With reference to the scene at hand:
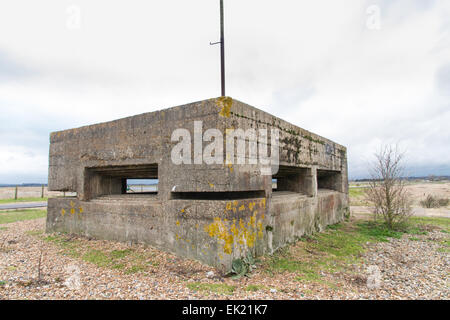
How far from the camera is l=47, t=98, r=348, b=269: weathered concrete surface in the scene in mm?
4109

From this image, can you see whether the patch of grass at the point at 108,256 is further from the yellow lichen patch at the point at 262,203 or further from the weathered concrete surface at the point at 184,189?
the yellow lichen patch at the point at 262,203

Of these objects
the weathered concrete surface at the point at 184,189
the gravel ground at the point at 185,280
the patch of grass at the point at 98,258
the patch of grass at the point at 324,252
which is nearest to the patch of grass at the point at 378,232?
the patch of grass at the point at 324,252

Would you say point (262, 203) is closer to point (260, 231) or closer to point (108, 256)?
point (260, 231)

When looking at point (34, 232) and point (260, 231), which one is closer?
point (260, 231)

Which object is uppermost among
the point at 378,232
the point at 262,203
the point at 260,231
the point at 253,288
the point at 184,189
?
the point at 184,189

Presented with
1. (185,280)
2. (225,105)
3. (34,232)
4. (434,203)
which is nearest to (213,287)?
(185,280)

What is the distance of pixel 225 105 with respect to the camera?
164 inches

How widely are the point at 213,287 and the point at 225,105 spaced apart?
2.74 meters

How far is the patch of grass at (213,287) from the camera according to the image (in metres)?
3.27

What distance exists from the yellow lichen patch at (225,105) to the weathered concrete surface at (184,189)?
0.05 ft

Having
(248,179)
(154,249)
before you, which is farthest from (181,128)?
(154,249)

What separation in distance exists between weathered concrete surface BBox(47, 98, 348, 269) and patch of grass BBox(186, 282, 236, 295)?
46 centimetres
